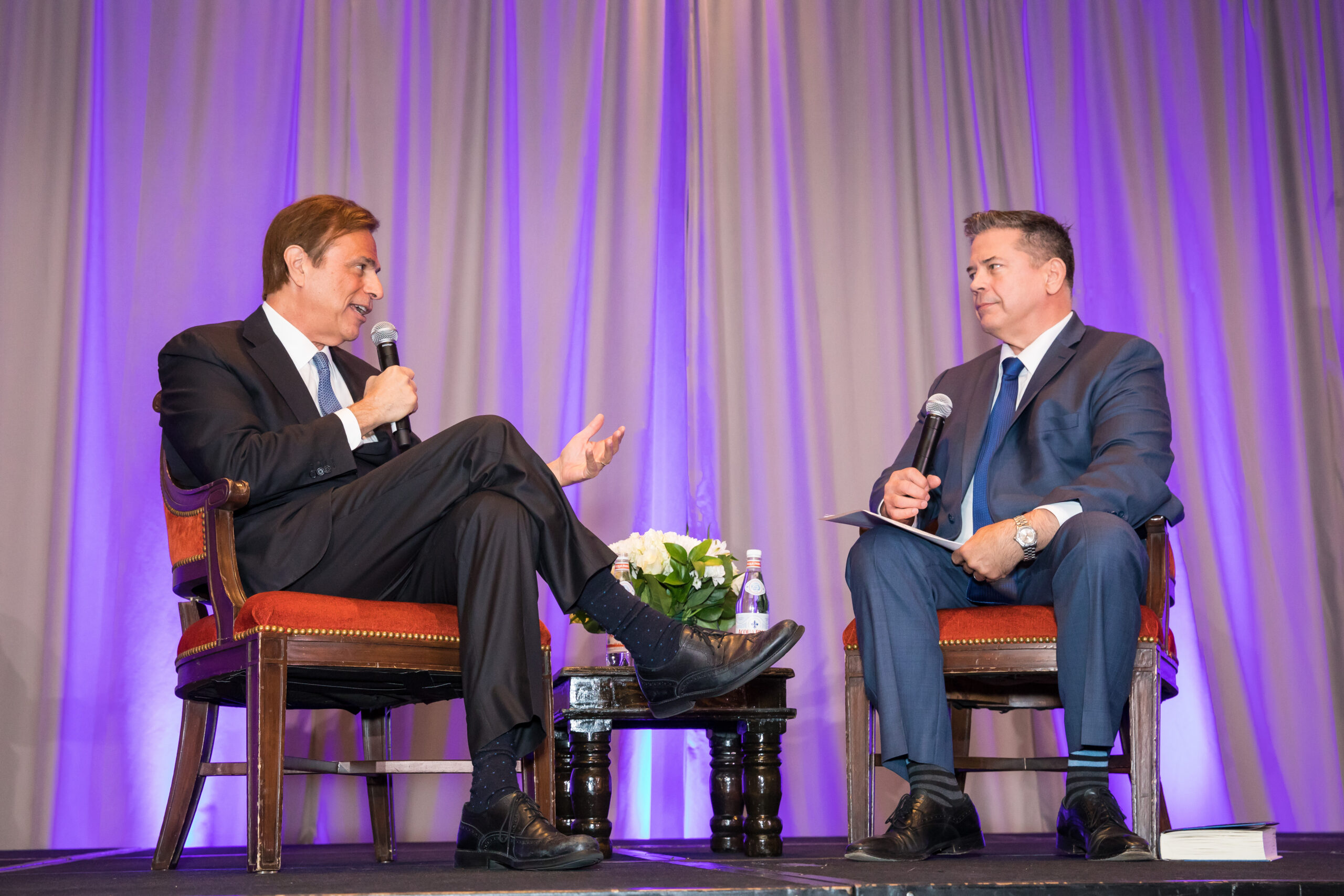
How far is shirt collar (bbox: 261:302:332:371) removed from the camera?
256 centimetres

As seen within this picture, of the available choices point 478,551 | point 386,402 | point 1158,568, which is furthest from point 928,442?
point 386,402

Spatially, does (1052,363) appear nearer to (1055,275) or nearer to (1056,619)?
(1055,275)

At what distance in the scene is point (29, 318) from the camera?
11.3 feet

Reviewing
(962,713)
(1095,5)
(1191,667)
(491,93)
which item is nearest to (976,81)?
(1095,5)

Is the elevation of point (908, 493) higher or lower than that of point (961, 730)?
higher

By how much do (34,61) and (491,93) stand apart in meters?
1.31

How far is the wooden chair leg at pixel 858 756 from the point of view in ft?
7.54

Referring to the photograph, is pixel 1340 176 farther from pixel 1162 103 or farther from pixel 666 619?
pixel 666 619

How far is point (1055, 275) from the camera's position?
2.79 metres

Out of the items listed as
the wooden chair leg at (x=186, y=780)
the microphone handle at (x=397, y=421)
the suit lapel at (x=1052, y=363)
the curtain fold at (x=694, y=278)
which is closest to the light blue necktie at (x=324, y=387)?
the microphone handle at (x=397, y=421)

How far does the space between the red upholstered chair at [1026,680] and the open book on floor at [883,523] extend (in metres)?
0.14

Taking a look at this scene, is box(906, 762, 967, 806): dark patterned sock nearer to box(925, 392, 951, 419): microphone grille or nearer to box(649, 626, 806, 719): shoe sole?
box(649, 626, 806, 719): shoe sole

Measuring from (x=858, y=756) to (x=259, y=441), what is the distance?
1240mm

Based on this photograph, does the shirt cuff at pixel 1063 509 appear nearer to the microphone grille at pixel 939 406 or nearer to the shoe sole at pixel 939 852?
the microphone grille at pixel 939 406
